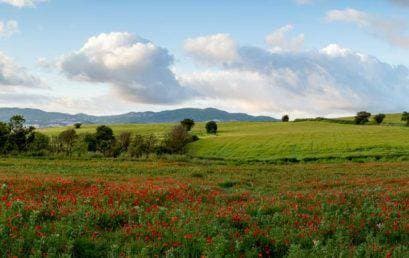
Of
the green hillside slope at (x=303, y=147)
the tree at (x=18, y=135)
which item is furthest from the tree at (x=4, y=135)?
the green hillside slope at (x=303, y=147)

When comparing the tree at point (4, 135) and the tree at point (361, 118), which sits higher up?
the tree at point (361, 118)

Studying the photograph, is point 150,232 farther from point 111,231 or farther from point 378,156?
point 378,156

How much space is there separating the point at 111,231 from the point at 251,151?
87.2 meters

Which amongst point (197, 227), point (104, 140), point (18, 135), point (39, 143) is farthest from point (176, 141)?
point (197, 227)

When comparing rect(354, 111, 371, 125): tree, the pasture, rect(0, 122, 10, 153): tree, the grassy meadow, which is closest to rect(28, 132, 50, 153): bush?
rect(0, 122, 10, 153): tree

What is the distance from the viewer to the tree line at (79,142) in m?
89.7

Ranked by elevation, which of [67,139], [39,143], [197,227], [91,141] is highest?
[197,227]

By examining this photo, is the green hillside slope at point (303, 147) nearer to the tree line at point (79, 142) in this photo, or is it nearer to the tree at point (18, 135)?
the tree line at point (79, 142)

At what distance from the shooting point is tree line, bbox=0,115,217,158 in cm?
8969

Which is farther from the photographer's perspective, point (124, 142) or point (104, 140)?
point (104, 140)

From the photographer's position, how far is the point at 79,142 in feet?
303

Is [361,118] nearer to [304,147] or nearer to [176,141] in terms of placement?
[304,147]

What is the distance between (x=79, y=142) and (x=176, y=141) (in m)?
23.8

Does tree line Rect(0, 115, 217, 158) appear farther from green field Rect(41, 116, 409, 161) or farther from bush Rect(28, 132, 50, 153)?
green field Rect(41, 116, 409, 161)
